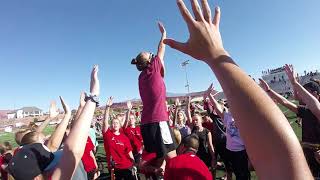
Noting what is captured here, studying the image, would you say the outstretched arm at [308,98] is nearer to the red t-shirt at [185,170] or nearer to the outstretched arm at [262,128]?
the red t-shirt at [185,170]

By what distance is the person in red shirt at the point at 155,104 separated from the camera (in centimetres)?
500

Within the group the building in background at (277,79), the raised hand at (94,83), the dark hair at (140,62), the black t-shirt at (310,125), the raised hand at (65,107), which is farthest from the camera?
the building in background at (277,79)

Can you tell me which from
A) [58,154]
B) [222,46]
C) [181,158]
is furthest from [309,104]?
[222,46]

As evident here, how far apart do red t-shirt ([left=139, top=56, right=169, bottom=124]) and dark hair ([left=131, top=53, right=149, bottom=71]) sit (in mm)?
69

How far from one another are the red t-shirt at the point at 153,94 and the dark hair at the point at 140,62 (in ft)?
0.23

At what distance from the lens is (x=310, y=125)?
18.2 ft

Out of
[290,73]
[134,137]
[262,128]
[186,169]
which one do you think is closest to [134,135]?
[134,137]

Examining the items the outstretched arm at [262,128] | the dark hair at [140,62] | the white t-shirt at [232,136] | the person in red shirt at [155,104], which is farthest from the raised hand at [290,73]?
the white t-shirt at [232,136]

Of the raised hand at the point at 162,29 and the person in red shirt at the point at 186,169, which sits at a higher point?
the raised hand at the point at 162,29

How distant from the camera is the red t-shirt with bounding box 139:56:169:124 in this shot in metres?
4.99

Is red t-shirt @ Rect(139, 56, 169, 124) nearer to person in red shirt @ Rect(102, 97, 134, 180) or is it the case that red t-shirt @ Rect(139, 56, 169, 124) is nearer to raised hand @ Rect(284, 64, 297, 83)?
raised hand @ Rect(284, 64, 297, 83)

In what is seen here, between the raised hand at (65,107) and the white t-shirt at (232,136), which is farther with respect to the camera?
the white t-shirt at (232,136)

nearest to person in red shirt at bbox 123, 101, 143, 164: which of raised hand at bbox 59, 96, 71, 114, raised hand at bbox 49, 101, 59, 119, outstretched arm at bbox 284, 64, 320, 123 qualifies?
raised hand at bbox 49, 101, 59, 119

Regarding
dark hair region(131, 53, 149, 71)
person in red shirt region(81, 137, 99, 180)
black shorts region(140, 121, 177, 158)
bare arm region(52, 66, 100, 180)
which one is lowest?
person in red shirt region(81, 137, 99, 180)
